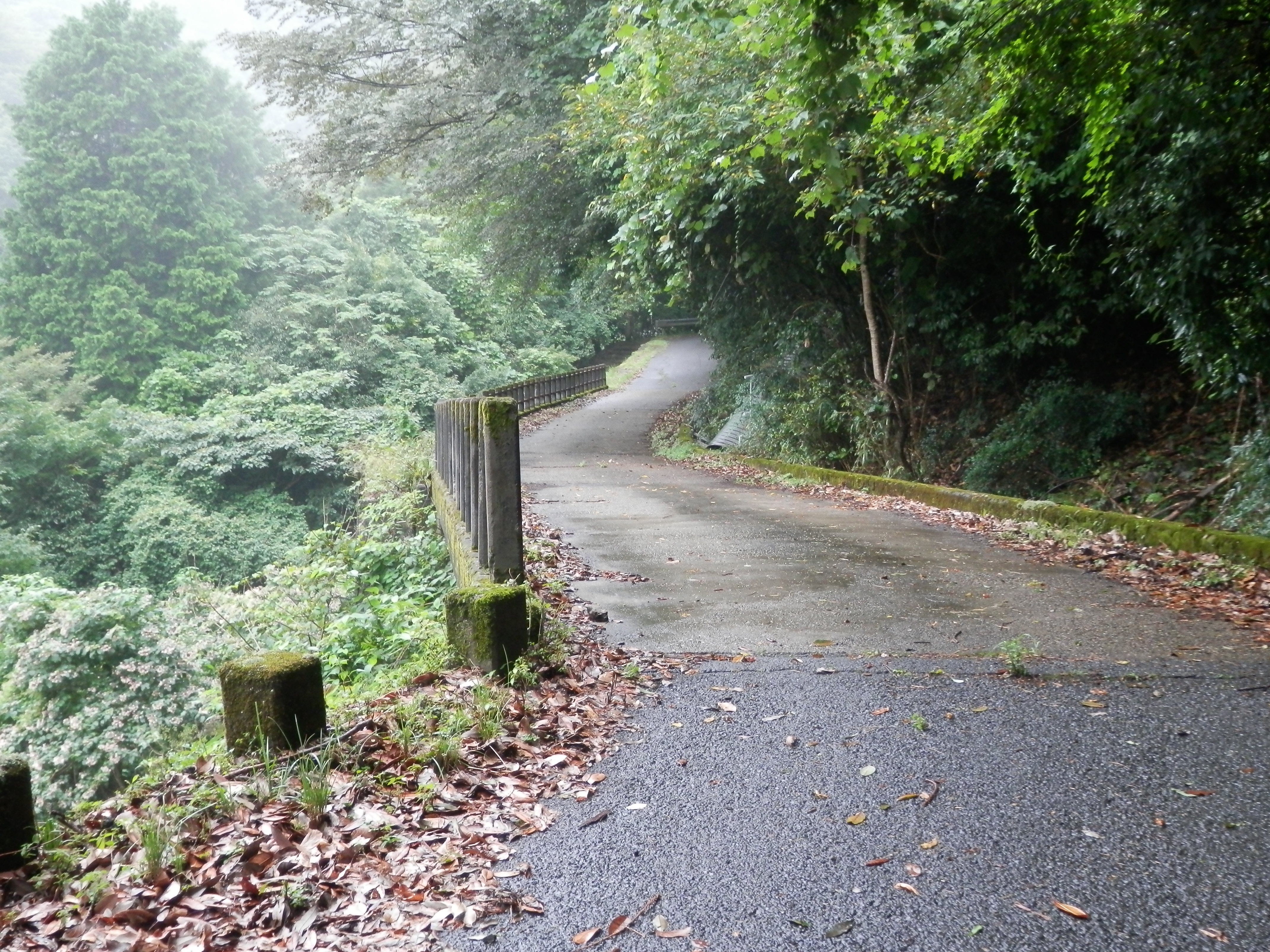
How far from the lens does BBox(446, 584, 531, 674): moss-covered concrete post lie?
164 inches

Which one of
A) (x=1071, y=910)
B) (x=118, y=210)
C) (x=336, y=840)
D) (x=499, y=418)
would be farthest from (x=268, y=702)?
(x=118, y=210)

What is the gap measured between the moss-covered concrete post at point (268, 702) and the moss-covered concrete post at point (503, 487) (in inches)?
58.8

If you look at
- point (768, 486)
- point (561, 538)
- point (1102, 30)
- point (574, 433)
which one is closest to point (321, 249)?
point (574, 433)

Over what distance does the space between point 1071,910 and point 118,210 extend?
30.2m

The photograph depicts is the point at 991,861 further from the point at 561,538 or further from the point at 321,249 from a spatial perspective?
the point at 321,249

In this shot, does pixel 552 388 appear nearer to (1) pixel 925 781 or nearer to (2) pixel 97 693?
(2) pixel 97 693

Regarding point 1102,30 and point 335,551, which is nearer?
point 1102,30

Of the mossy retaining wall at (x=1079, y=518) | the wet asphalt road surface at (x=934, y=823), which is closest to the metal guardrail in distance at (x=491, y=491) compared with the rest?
the wet asphalt road surface at (x=934, y=823)

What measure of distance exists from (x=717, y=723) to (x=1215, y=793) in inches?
69.1

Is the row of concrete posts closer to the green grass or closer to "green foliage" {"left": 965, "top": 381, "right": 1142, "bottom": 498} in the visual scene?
"green foliage" {"left": 965, "top": 381, "right": 1142, "bottom": 498}

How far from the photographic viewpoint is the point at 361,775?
3.28 meters

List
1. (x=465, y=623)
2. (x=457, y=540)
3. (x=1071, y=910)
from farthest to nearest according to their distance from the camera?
(x=457, y=540) → (x=465, y=623) → (x=1071, y=910)

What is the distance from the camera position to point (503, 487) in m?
4.65

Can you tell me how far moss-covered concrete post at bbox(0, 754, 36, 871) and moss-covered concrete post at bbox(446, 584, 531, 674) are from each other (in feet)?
5.89
